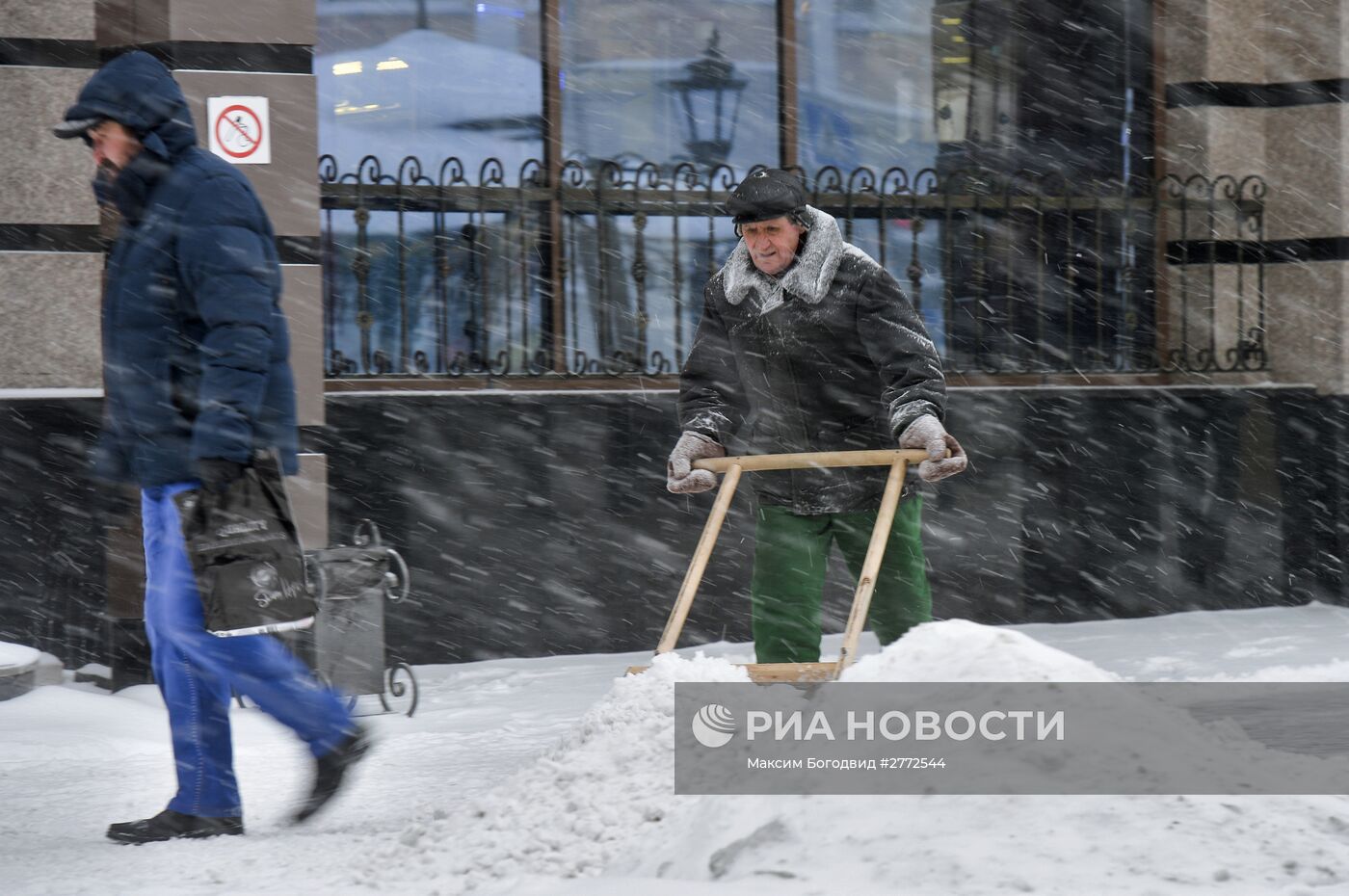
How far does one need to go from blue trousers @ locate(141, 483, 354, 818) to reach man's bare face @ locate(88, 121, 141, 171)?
0.90m

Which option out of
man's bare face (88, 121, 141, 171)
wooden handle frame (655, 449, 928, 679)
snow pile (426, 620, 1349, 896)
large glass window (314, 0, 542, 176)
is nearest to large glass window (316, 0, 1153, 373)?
large glass window (314, 0, 542, 176)

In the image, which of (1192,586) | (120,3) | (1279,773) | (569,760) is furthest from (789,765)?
(1192,586)

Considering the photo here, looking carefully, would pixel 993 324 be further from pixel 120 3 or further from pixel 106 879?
pixel 106 879

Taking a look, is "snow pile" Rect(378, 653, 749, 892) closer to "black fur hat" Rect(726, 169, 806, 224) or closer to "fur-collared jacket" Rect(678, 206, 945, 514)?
"fur-collared jacket" Rect(678, 206, 945, 514)

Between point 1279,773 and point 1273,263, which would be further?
point 1273,263

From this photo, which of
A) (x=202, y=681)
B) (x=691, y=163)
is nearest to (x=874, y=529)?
(x=202, y=681)

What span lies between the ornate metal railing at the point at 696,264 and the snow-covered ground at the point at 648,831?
2.87m

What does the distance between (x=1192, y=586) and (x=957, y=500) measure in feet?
5.09

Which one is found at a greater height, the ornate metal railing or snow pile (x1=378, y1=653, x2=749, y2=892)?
the ornate metal railing

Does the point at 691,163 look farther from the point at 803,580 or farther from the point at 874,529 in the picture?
the point at 874,529

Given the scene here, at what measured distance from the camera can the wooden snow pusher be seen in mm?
4141

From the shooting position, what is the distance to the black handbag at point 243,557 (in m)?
4.18

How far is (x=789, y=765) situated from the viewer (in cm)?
370

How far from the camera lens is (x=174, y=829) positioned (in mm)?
4328
